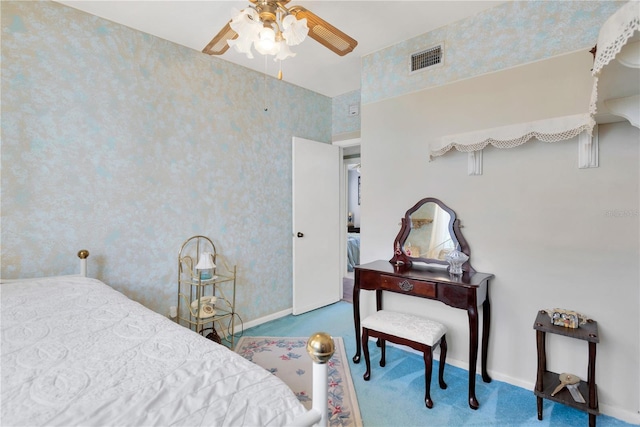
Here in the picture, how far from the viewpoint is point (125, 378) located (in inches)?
36.1

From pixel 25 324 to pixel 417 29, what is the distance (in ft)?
10.2

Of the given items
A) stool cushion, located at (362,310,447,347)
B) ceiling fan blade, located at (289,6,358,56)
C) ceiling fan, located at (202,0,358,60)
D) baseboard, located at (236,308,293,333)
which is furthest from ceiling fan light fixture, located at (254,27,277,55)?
baseboard, located at (236,308,293,333)

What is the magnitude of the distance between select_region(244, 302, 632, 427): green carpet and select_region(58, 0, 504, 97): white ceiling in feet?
8.89

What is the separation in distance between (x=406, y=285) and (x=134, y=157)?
234 centimetres

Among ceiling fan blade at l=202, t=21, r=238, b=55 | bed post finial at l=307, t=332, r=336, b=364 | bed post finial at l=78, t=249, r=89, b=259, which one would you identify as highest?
ceiling fan blade at l=202, t=21, r=238, b=55

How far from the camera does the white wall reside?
73.7 inches

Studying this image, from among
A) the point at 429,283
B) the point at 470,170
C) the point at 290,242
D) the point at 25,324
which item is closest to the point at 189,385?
the point at 25,324

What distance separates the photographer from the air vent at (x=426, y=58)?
2607 millimetres

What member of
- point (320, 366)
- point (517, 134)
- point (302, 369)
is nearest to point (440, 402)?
point (302, 369)

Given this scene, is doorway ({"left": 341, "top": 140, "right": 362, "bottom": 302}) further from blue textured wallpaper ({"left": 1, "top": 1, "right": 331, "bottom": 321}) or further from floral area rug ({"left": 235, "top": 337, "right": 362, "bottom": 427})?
floral area rug ({"left": 235, "top": 337, "right": 362, "bottom": 427})

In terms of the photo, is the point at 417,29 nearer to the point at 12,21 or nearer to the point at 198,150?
the point at 198,150

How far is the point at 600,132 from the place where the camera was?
75.3 inches

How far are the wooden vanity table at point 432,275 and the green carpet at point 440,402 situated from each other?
0.37ft

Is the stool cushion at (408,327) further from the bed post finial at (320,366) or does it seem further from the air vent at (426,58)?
the air vent at (426,58)
